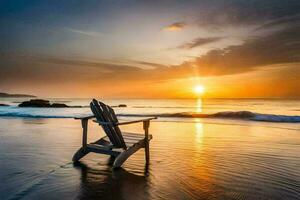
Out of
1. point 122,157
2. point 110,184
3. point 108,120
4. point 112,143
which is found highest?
point 108,120

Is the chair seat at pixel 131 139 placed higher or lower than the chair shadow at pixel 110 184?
higher

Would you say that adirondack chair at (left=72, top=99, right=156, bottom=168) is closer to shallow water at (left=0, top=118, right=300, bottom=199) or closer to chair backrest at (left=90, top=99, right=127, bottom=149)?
chair backrest at (left=90, top=99, right=127, bottom=149)

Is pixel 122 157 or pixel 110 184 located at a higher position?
pixel 122 157

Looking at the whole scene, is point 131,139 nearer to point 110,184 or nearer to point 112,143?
point 112,143

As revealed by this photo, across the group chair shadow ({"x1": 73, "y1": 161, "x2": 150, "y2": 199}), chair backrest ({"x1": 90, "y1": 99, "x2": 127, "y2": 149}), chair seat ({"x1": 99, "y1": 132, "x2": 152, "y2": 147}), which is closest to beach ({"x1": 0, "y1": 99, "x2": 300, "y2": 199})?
chair shadow ({"x1": 73, "y1": 161, "x2": 150, "y2": 199})

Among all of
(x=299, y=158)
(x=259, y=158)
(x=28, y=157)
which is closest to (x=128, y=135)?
(x=28, y=157)

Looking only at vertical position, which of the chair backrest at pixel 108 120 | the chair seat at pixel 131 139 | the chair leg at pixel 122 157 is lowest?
the chair leg at pixel 122 157

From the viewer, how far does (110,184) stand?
160 inches

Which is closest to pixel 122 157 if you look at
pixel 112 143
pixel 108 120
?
pixel 112 143

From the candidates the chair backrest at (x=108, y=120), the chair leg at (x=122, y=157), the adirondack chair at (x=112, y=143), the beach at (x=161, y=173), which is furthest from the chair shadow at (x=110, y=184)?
the chair backrest at (x=108, y=120)

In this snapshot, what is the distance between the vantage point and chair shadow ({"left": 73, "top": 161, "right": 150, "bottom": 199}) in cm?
361

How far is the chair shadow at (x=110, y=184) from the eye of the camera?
11.8ft

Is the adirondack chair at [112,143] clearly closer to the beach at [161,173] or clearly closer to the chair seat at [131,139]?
the chair seat at [131,139]

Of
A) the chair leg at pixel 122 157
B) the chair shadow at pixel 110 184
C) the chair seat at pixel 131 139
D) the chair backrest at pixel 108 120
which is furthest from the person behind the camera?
the chair seat at pixel 131 139
